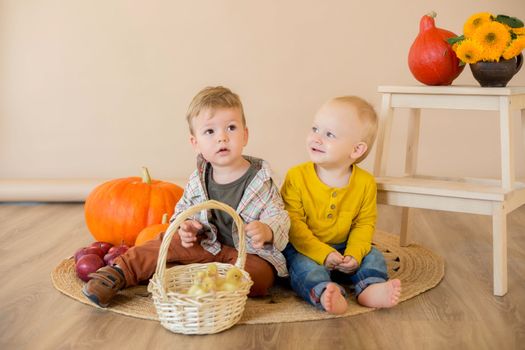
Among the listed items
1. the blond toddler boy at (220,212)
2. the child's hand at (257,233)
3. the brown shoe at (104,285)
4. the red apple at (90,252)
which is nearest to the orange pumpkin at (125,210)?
the red apple at (90,252)

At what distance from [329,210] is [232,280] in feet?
1.49

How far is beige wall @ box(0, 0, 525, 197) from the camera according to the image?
127 inches

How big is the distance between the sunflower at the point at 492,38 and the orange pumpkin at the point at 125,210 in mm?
1099

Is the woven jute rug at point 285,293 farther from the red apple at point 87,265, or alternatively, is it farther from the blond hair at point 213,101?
the blond hair at point 213,101

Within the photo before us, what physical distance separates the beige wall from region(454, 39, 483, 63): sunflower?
4.09 feet

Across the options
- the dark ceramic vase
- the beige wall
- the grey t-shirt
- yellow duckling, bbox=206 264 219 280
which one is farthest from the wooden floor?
the beige wall

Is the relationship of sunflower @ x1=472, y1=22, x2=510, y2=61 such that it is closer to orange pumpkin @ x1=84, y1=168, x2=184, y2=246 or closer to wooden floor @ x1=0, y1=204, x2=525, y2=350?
wooden floor @ x1=0, y1=204, x2=525, y2=350

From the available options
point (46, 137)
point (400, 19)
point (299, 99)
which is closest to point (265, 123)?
point (299, 99)

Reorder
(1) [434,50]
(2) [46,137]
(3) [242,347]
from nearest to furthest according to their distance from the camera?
(3) [242,347] → (1) [434,50] → (2) [46,137]

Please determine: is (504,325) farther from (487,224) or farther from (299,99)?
(299,99)

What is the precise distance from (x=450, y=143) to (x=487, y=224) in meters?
0.58

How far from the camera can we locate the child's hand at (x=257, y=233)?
5.77 feet

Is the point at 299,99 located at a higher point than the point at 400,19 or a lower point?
lower

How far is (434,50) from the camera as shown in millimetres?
2049
